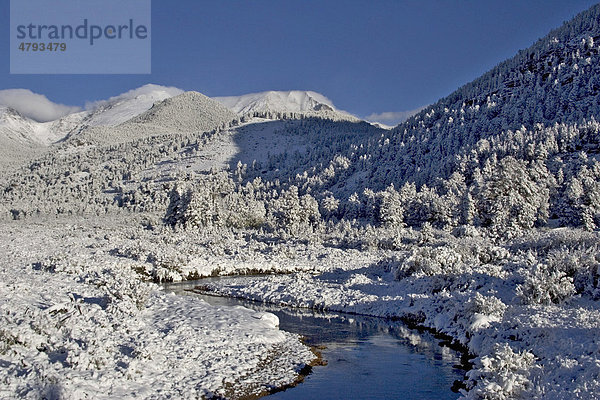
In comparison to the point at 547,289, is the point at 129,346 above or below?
below

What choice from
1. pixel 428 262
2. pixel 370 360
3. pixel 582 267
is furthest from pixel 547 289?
pixel 428 262

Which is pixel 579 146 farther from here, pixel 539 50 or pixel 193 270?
pixel 539 50

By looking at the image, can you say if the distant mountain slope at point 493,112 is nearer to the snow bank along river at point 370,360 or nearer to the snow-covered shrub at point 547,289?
the snow-covered shrub at point 547,289

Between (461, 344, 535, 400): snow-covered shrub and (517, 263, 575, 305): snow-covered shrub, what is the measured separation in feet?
22.4

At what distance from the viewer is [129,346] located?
1639cm

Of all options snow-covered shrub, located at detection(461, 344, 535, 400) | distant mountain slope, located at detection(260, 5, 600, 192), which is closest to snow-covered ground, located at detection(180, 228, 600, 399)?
snow-covered shrub, located at detection(461, 344, 535, 400)

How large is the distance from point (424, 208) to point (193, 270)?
173 feet

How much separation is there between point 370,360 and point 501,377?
251 inches

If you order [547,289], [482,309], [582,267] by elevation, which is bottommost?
[482,309]

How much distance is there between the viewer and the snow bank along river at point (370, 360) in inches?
613

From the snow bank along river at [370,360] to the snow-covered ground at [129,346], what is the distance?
1217mm

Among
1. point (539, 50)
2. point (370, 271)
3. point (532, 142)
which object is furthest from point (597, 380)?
point (539, 50)

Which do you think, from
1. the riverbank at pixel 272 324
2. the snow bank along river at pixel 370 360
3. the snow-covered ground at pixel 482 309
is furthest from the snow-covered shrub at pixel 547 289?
the snow bank along river at pixel 370 360

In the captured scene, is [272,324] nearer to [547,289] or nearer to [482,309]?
[482,309]
